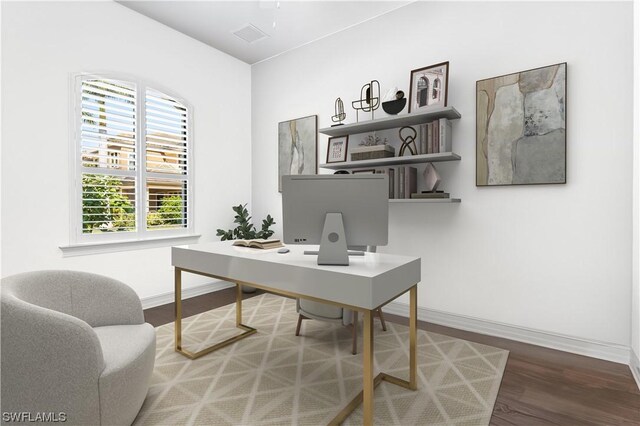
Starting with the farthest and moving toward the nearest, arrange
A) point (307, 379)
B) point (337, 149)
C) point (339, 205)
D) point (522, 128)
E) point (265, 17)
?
point (337, 149) < point (265, 17) < point (522, 128) < point (307, 379) < point (339, 205)

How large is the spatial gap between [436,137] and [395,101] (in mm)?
565

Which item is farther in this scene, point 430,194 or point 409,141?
point 409,141

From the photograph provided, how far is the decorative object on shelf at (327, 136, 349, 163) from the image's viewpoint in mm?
3680

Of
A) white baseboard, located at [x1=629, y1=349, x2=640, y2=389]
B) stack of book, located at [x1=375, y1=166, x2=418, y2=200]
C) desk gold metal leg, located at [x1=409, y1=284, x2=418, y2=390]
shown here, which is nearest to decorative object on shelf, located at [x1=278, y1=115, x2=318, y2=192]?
stack of book, located at [x1=375, y1=166, x2=418, y2=200]

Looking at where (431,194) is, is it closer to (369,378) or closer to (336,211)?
(336,211)

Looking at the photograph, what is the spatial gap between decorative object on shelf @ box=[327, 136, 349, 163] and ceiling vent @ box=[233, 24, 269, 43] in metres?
1.52

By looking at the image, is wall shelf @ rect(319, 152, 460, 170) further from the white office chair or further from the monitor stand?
the monitor stand

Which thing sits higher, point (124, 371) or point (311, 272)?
point (311, 272)

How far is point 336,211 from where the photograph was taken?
1836 mm

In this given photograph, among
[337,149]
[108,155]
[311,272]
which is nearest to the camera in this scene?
[311,272]

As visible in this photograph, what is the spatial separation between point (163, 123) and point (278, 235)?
199cm

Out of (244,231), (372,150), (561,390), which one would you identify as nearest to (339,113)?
(372,150)

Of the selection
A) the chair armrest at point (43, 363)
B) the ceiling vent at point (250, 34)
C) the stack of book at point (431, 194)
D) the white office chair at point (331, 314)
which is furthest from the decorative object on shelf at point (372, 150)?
the chair armrest at point (43, 363)

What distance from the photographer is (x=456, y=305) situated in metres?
3.15
